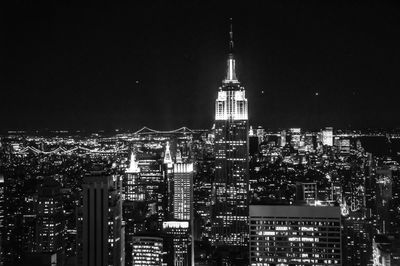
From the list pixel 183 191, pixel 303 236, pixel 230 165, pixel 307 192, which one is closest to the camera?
pixel 303 236

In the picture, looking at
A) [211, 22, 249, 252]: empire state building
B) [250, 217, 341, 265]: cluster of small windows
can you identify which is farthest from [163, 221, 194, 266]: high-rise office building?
[250, 217, 341, 265]: cluster of small windows

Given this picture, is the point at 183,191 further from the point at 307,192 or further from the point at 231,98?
the point at 307,192

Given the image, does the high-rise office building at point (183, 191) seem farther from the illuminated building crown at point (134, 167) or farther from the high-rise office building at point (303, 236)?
the high-rise office building at point (303, 236)

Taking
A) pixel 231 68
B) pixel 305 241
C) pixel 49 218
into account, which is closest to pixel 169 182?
pixel 231 68

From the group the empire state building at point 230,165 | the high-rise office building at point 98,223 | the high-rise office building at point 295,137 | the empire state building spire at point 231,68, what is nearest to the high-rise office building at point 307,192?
the high-rise office building at point 295,137

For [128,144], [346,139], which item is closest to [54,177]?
[128,144]

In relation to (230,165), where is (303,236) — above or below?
below
